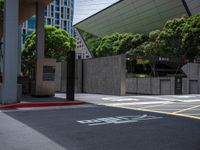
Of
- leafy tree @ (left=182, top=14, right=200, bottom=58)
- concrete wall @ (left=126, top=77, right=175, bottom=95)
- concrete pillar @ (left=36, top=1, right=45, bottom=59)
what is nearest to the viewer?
concrete pillar @ (left=36, top=1, right=45, bottom=59)

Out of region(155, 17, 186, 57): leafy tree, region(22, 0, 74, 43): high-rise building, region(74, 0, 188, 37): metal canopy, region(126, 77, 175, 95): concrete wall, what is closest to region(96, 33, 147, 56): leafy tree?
region(74, 0, 188, 37): metal canopy

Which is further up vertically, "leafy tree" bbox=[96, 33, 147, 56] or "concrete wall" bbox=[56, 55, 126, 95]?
"leafy tree" bbox=[96, 33, 147, 56]

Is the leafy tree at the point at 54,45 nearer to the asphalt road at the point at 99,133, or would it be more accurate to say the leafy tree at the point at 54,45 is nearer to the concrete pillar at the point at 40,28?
the concrete pillar at the point at 40,28

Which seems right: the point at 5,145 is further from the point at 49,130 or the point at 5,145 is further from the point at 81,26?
the point at 81,26

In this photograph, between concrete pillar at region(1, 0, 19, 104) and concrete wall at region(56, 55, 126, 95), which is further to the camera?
concrete wall at region(56, 55, 126, 95)

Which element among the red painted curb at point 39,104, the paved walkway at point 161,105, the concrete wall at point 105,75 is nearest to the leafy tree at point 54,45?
the concrete wall at point 105,75

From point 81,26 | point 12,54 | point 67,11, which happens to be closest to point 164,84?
point 12,54

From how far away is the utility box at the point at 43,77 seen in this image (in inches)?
832

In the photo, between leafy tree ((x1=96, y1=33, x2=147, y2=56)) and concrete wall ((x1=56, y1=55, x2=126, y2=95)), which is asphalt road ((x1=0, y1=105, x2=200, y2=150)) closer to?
concrete wall ((x1=56, y1=55, x2=126, y2=95))

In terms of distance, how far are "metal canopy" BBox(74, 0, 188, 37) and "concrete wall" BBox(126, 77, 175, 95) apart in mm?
24211

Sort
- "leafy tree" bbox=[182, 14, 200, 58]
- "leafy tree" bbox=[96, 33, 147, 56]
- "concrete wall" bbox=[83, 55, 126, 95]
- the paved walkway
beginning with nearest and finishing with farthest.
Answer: the paved walkway
"concrete wall" bbox=[83, 55, 126, 95]
"leafy tree" bbox=[182, 14, 200, 58]
"leafy tree" bbox=[96, 33, 147, 56]

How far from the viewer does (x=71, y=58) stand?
1919 cm

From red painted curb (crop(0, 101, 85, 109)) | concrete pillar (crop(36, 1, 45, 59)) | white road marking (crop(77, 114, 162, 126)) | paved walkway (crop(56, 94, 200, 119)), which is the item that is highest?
concrete pillar (crop(36, 1, 45, 59))

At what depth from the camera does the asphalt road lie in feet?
23.7
